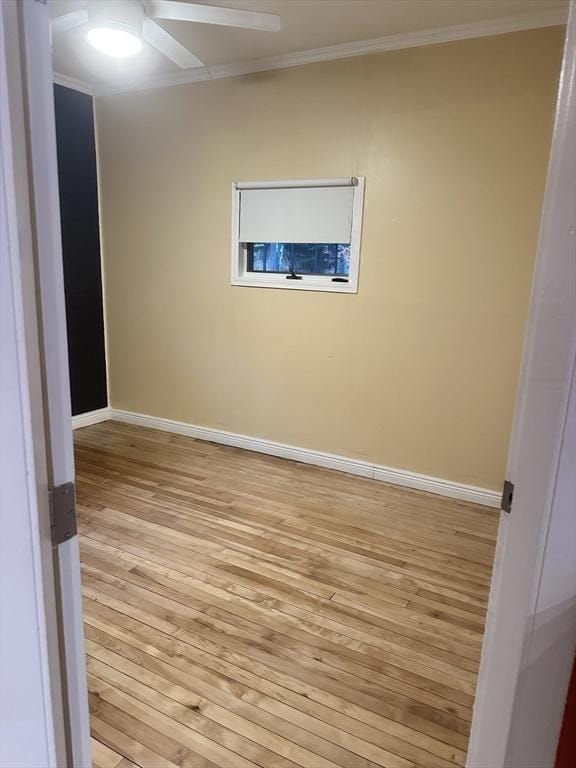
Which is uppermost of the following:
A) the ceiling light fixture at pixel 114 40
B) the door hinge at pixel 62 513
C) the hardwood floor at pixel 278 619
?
the ceiling light fixture at pixel 114 40

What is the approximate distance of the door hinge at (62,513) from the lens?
31.2 inches

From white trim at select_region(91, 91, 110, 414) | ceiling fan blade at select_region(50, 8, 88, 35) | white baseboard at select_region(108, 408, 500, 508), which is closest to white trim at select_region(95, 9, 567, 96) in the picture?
white trim at select_region(91, 91, 110, 414)

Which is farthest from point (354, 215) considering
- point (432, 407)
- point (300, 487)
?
point (300, 487)

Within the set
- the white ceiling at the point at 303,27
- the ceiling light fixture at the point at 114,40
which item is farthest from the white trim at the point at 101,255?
the ceiling light fixture at the point at 114,40

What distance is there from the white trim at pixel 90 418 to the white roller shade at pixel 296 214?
213 centimetres

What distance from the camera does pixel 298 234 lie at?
346 cm

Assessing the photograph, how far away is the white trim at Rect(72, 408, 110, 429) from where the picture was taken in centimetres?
436

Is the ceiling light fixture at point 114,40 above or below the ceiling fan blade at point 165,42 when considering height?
below

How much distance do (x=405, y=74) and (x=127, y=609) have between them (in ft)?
10.8

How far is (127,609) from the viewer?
209cm

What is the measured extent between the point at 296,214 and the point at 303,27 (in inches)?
42.0

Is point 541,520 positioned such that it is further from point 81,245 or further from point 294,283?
point 81,245

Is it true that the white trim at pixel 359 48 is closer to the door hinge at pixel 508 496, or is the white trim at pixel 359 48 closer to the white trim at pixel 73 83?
the white trim at pixel 73 83

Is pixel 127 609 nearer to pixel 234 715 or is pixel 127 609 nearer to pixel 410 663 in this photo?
pixel 234 715
